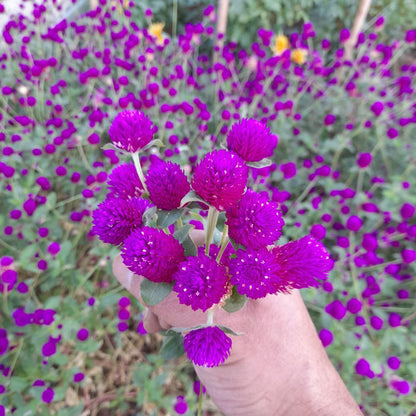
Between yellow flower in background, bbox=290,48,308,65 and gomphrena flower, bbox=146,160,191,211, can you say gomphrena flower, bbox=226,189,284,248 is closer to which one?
gomphrena flower, bbox=146,160,191,211

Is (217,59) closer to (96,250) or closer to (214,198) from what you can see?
(96,250)

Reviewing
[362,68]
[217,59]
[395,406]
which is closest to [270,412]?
[395,406]

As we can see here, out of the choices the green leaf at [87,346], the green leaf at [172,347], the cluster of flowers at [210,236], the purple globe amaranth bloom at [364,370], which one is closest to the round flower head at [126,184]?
the cluster of flowers at [210,236]

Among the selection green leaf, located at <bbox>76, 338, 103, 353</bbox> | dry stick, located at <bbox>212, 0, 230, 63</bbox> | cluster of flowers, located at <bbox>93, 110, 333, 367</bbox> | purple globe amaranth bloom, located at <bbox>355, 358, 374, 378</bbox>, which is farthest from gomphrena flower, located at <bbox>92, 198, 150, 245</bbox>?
dry stick, located at <bbox>212, 0, 230, 63</bbox>

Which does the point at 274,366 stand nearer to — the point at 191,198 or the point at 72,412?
the point at 191,198

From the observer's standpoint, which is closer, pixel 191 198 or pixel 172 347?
pixel 191 198

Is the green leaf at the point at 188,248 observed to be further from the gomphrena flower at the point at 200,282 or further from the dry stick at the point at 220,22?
the dry stick at the point at 220,22

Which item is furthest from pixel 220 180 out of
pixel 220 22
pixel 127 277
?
pixel 220 22

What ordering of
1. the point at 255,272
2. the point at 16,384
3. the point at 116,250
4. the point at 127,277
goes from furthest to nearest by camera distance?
the point at 116,250 < the point at 16,384 < the point at 127,277 < the point at 255,272
